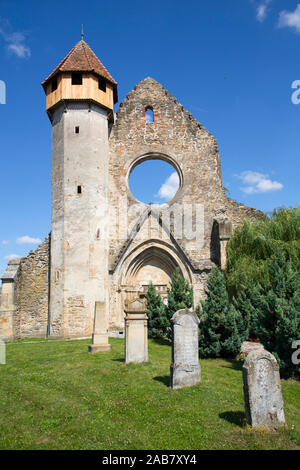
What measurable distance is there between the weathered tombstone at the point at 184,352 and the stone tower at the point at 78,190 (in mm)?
9078

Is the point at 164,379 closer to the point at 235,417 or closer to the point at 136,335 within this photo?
the point at 136,335

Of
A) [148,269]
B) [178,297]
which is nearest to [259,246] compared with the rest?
[178,297]

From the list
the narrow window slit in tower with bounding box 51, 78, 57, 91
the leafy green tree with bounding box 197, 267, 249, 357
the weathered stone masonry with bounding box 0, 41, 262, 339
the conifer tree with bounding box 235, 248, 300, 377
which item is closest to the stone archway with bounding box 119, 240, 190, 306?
the weathered stone masonry with bounding box 0, 41, 262, 339

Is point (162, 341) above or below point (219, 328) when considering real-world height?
below

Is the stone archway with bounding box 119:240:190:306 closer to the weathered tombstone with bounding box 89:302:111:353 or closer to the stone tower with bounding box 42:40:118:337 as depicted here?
the stone tower with bounding box 42:40:118:337

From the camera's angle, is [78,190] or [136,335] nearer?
[136,335]

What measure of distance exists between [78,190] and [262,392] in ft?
44.3

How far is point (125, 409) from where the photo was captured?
6023 millimetres

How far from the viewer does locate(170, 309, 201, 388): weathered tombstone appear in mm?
7164

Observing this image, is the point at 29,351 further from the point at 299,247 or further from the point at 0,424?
the point at 299,247

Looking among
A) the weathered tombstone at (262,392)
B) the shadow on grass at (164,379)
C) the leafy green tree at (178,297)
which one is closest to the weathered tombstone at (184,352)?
the shadow on grass at (164,379)

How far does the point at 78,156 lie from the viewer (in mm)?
17312
